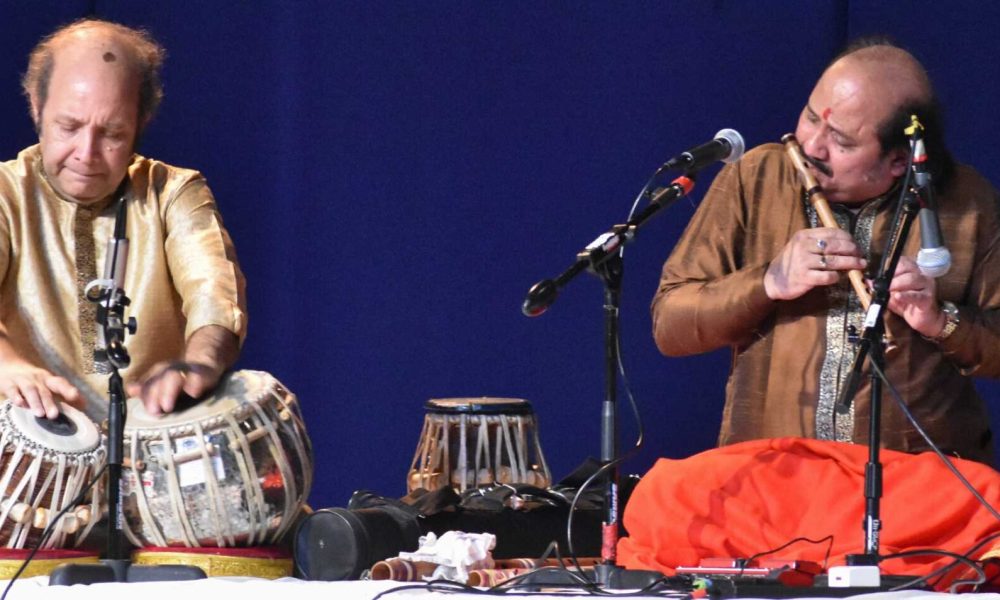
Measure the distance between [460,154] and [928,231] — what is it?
8.59 ft

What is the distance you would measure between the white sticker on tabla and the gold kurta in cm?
46

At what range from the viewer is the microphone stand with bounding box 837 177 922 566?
305cm

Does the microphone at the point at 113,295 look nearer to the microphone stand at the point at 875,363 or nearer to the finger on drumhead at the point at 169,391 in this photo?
the finger on drumhead at the point at 169,391

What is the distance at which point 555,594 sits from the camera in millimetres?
2924

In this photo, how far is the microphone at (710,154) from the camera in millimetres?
3152

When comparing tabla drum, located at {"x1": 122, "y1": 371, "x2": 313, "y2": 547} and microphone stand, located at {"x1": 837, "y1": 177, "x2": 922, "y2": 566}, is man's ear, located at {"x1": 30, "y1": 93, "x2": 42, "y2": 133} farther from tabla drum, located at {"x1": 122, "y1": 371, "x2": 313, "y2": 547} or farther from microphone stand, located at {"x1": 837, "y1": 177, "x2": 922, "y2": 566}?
microphone stand, located at {"x1": 837, "y1": 177, "x2": 922, "y2": 566}

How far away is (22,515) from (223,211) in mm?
2142

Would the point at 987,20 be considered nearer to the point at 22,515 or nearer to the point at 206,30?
the point at 206,30

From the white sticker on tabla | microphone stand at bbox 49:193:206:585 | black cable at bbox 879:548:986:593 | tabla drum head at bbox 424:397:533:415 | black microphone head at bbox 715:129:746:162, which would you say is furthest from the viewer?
tabla drum head at bbox 424:397:533:415

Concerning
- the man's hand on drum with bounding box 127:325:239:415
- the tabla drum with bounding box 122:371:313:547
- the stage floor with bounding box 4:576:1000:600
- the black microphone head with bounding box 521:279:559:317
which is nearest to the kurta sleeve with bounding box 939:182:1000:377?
the black microphone head with bounding box 521:279:559:317

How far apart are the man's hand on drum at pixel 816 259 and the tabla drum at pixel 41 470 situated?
1.65 metres

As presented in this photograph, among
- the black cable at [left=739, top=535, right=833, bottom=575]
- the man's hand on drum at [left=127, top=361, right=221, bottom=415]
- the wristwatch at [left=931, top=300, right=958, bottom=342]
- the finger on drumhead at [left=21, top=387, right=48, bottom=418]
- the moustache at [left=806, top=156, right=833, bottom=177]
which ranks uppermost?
the moustache at [left=806, top=156, right=833, bottom=177]

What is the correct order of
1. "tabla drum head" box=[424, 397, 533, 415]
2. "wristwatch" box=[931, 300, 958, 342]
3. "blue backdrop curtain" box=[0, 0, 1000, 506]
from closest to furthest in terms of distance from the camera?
"wristwatch" box=[931, 300, 958, 342]
"tabla drum head" box=[424, 397, 533, 415]
"blue backdrop curtain" box=[0, 0, 1000, 506]

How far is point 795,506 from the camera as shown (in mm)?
3490
